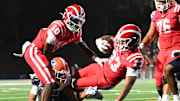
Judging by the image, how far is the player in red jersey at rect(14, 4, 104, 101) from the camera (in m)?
4.47

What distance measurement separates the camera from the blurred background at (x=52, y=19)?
21.8 m

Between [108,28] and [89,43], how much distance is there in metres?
1.70

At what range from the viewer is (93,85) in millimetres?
4086

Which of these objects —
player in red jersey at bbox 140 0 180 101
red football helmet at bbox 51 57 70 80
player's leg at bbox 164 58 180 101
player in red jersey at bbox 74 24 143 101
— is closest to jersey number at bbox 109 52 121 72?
player in red jersey at bbox 74 24 143 101

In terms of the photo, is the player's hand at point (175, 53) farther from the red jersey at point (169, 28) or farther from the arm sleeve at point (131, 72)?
the arm sleeve at point (131, 72)

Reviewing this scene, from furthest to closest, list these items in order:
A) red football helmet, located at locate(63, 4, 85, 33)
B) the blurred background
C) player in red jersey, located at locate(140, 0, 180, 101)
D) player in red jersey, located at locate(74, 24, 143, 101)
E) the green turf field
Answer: the blurred background < the green turf field < player in red jersey, located at locate(140, 0, 180, 101) < red football helmet, located at locate(63, 4, 85, 33) < player in red jersey, located at locate(74, 24, 143, 101)

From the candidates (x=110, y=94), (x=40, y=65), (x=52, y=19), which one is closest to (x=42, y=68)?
(x=40, y=65)

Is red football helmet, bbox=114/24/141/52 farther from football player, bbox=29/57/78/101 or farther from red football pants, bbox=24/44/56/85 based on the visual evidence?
red football pants, bbox=24/44/56/85

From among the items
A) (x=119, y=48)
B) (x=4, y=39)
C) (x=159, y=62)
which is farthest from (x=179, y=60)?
(x=4, y=39)

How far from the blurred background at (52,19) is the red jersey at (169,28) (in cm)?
1552

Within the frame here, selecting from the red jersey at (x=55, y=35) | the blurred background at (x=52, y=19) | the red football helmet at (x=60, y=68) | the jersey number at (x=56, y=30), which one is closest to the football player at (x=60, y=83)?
the red football helmet at (x=60, y=68)

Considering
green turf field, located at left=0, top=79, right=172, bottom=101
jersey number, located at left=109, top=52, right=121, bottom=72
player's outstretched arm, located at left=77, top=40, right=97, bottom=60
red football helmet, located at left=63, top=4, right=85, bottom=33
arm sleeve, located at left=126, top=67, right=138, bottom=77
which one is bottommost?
green turf field, located at left=0, top=79, right=172, bottom=101

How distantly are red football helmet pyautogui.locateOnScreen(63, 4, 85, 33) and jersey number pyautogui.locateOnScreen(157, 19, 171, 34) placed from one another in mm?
1269

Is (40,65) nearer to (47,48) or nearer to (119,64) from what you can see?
(47,48)
